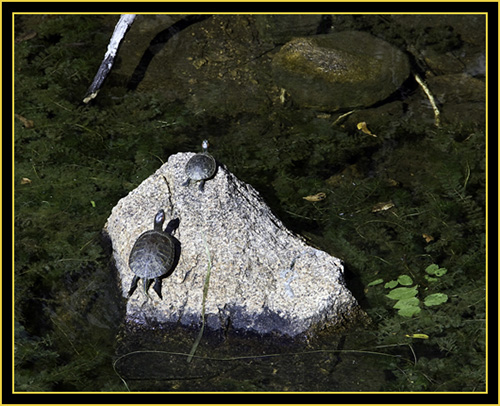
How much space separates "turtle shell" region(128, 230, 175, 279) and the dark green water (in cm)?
43

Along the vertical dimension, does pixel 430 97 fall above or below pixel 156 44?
below

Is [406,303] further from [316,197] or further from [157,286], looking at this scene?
[157,286]

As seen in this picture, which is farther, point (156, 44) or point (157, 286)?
point (156, 44)

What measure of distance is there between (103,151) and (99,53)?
230 centimetres

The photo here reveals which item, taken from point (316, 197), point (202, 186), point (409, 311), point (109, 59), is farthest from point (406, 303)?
point (109, 59)

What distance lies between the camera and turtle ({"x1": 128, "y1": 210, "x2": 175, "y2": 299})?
4559mm

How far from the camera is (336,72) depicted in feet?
24.4

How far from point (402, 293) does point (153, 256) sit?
6.87 ft

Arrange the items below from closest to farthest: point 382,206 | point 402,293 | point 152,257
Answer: point 152,257, point 402,293, point 382,206

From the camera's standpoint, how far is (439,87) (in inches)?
308

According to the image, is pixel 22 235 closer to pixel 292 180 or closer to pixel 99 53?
pixel 292 180

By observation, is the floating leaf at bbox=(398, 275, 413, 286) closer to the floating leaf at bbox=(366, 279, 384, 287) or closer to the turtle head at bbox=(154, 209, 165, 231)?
the floating leaf at bbox=(366, 279, 384, 287)

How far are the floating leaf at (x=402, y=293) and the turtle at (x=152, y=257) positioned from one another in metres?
1.85

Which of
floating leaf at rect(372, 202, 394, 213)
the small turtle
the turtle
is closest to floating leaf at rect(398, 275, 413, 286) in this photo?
floating leaf at rect(372, 202, 394, 213)
